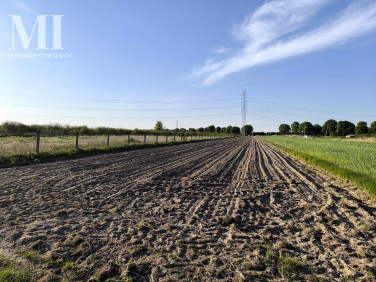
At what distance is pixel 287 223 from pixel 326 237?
693mm

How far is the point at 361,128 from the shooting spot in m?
120

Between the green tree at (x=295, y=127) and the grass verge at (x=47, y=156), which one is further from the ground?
the green tree at (x=295, y=127)

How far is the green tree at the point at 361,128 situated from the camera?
118 m

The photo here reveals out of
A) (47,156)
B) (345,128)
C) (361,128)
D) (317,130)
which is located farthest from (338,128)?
(47,156)

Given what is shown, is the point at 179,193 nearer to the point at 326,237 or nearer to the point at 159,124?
the point at 326,237

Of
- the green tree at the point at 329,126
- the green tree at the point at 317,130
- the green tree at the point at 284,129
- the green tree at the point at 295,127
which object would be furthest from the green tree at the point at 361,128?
the green tree at the point at 284,129

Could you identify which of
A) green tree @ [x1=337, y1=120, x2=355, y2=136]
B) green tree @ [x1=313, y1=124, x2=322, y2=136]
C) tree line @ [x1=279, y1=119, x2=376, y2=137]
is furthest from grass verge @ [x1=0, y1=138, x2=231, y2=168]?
green tree @ [x1=313, y1=124, x2=322, y2=136]

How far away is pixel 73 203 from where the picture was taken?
5.02 m

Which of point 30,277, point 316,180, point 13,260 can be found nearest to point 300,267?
point 30,277

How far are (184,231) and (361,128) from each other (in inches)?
5907

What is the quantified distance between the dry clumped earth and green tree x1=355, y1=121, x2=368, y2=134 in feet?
472

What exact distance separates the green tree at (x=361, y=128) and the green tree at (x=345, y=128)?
5188 millimetres

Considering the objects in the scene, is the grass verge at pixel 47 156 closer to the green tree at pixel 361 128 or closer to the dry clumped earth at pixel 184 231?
the dry clumped earth at pixel 184 231

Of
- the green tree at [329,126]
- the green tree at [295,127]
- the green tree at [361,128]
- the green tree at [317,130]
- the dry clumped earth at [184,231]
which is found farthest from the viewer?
the green tree at [295,127]
